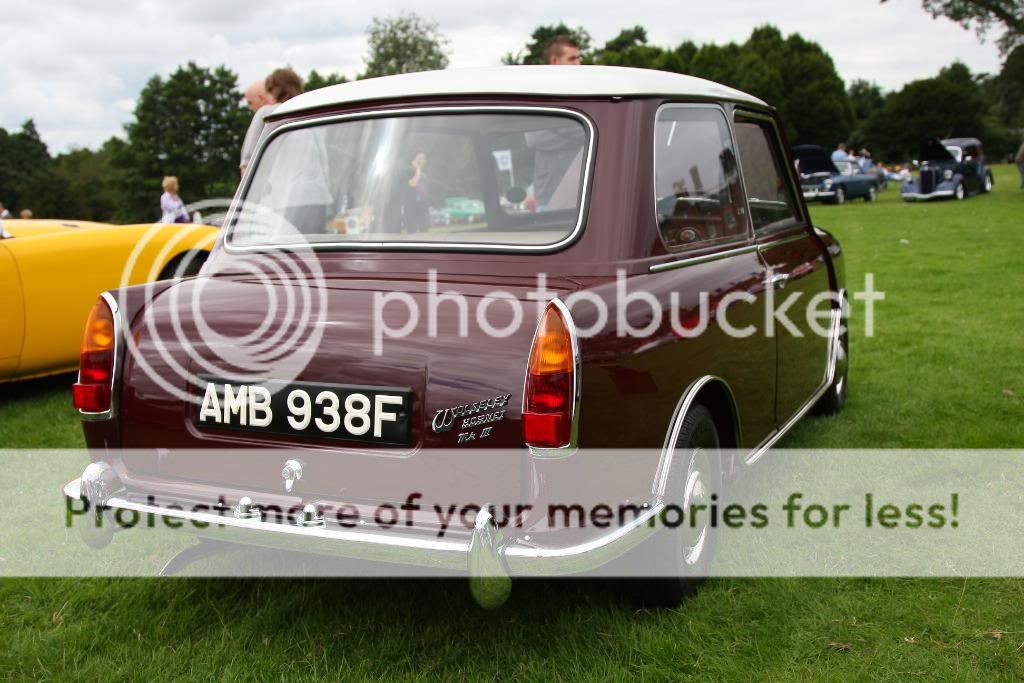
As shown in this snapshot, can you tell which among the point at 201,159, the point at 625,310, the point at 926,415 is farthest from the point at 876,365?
the point at 201,159

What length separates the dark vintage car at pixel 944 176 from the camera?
83.0 ft

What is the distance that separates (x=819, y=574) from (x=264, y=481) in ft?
6.54

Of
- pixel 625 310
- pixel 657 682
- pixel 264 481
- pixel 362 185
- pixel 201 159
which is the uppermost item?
pixel 201 159

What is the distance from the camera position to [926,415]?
17.1 feet

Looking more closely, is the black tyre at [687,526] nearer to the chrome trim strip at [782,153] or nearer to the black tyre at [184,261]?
the chrome trim strip at [782,153]

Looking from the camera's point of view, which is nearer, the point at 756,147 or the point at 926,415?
the point at 756,147

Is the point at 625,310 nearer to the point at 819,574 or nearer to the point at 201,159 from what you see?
the point at 819,574

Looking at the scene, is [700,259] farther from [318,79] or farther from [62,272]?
[318,79]

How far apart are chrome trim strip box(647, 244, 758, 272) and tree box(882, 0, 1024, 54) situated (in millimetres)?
33258

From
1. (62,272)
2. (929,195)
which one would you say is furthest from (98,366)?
(929,195)

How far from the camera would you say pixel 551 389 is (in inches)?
95.3

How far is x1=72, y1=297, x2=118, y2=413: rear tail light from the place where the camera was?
2.88 metres

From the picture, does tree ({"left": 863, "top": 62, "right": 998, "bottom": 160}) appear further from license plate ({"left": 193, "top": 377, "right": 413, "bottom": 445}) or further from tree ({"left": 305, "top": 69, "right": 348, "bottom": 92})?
license plate ({"left": 193, "top": 377, "right": 413, "bottom": 445})
